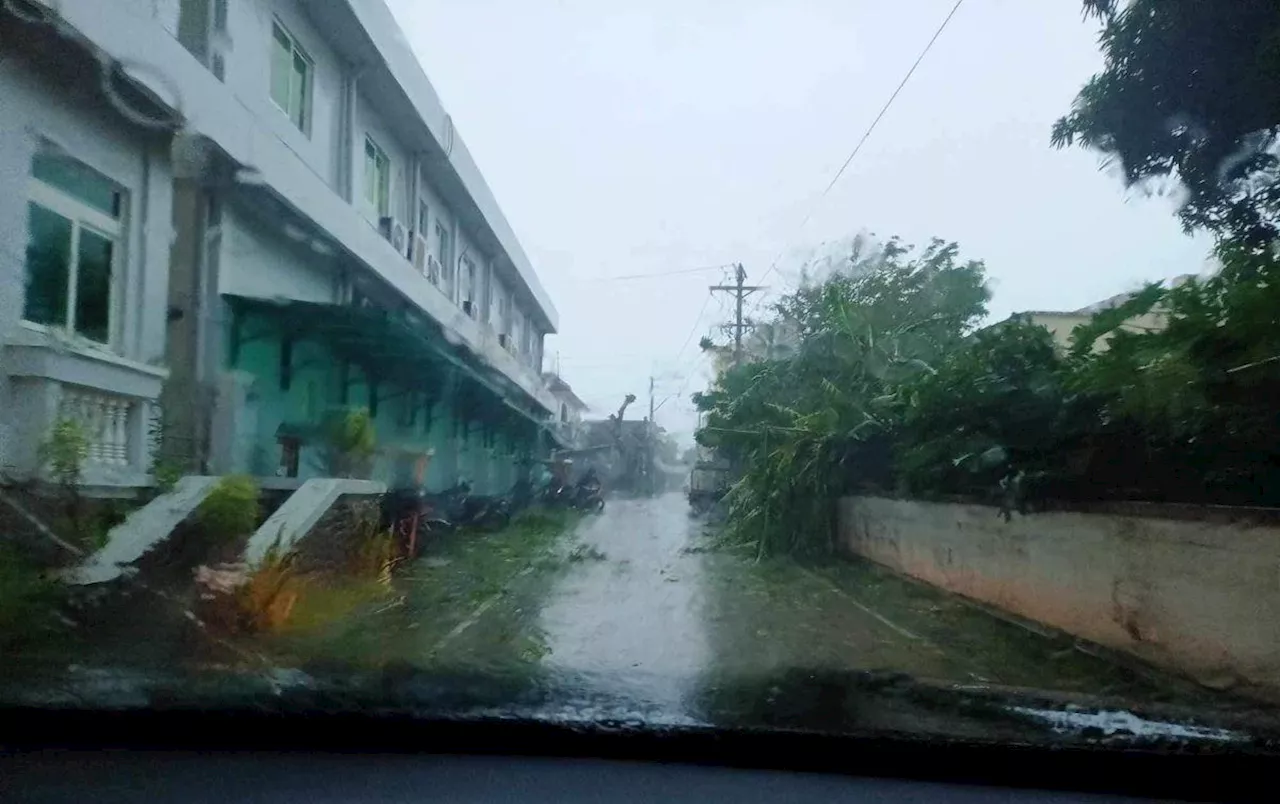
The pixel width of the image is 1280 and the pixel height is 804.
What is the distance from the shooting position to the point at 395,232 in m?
11.9

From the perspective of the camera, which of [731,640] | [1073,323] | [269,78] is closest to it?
[731,640]

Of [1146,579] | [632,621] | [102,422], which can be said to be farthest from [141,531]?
[1146,579]

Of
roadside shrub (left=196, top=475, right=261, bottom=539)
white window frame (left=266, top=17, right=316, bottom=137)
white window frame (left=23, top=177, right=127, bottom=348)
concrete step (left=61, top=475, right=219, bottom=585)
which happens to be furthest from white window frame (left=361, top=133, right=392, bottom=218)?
concrete step (left=61, top=475, right=219, bottom=585)

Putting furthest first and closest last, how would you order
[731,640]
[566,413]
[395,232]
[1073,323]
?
[566,413], [395,232], [1073,323], [731,640]

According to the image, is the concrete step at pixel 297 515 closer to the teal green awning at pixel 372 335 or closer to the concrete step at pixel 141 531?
the concrete step at pixel 141 531

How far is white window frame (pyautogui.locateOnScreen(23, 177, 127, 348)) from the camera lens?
239 inches

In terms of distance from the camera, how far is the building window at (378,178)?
37.2 feet

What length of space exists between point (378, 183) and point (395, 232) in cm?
54

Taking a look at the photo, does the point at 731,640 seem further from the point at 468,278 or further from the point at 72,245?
the point at 468,278

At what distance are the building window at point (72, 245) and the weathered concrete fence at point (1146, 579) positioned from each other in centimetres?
666

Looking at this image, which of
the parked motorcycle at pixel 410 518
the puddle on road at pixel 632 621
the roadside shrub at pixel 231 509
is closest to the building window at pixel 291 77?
the parked motorcycle at pixel 410 518

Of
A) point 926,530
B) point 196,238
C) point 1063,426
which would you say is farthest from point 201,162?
point 926,530

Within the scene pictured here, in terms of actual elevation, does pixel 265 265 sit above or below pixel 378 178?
below

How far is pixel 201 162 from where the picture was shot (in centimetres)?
734
